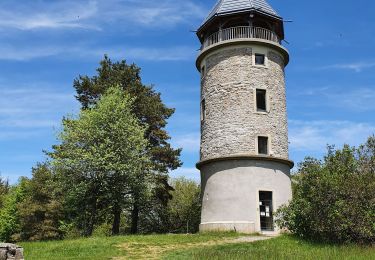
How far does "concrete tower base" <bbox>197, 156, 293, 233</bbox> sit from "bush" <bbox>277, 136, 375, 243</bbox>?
2824mm

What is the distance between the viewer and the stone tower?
2464 centimetres

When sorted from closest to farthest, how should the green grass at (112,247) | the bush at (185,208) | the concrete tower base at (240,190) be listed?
the green grass at (112,247), the concrete tower base at (240,190), the bush at (185,208)

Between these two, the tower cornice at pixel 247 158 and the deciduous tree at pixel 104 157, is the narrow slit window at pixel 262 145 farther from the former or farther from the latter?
the deciduous tree at pixel 104 157

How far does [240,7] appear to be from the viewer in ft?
90.9

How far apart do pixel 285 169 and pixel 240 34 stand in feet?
28.5

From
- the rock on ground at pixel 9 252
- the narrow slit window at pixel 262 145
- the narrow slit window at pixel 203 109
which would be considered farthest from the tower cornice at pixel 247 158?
the rock on ground at pixel 9 252

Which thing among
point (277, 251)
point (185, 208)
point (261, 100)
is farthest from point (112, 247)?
point (185, 208)

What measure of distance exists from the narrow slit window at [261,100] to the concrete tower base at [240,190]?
3243 mm

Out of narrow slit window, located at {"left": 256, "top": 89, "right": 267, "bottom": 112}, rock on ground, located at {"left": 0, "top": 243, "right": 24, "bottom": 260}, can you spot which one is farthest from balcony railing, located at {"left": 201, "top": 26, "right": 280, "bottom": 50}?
rock on ground, located at {"left": 0, "top": 243, "right": 24, "bottom": 260}

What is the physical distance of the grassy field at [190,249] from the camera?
51.0ft

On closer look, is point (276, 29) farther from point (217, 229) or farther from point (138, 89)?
point (217, 229)

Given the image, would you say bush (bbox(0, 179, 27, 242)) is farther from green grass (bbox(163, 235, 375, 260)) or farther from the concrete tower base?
green grass (bbox(163, 235, 375, 260))

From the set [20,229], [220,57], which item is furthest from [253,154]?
[20,229]

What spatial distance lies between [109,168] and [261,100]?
10.1 meters
